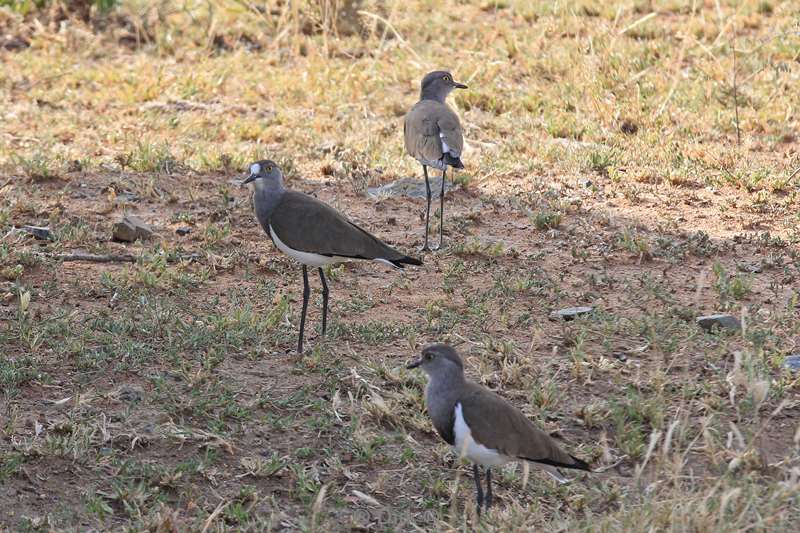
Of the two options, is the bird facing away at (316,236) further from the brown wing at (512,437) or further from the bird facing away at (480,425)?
the brown wing at (512,437)

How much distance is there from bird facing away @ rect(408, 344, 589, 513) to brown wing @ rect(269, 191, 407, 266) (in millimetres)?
1262

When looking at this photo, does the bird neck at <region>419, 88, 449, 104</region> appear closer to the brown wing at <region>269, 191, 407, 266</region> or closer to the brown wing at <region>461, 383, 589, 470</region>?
the brown wing at <region>269, 191, 407, 266</region>

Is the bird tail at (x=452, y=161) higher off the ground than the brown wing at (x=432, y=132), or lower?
lower

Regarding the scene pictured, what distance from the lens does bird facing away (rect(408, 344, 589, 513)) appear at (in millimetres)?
4548

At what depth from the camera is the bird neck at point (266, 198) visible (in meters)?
6.14

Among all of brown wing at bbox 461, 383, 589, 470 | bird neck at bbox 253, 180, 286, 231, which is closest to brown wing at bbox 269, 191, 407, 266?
bird neck at bbox 253, 180, 286, 231

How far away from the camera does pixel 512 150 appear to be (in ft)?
30.6

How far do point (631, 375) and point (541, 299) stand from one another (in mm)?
991

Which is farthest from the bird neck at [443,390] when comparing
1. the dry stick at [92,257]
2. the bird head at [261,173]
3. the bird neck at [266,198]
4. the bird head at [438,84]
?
the bird head at [438,84]

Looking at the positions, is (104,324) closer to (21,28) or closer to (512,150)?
(512,150)

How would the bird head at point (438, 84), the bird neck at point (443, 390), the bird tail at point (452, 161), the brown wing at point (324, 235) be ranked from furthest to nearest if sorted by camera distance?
the bird head at point (438, 84)
the bird tail at point (452, 161)
the brown wing at point (324, 235)
the bird neck at point (443, 390)

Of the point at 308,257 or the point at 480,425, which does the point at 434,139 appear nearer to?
the point at 308,257

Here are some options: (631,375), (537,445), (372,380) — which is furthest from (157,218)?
(537,445)

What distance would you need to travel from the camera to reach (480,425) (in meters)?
4.57
